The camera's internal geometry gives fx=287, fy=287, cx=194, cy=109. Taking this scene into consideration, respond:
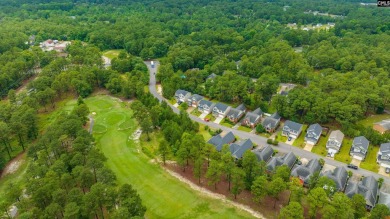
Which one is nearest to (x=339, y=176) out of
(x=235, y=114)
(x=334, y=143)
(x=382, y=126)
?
(x=334, y=143)

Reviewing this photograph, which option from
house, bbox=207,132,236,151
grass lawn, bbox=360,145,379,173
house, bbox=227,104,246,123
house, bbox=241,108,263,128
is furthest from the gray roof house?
house, bbox=227,104,246,123

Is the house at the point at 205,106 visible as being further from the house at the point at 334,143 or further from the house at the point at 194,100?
the house at the point at 334,143

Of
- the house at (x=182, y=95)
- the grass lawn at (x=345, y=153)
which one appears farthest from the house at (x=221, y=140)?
the house at (x=182, y=95)

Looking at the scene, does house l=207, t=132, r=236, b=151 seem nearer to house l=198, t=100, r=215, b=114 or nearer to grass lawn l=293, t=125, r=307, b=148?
grass lawn l=293, t=125, r=307, b=148

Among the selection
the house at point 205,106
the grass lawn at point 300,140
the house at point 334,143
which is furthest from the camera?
the house at point 205,106

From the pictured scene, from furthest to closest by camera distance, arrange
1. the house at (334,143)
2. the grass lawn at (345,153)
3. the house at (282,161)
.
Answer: the house at (334,143), the grass lawn at (345,153), the house at (282,161)

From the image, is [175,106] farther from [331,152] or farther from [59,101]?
[331,152]
